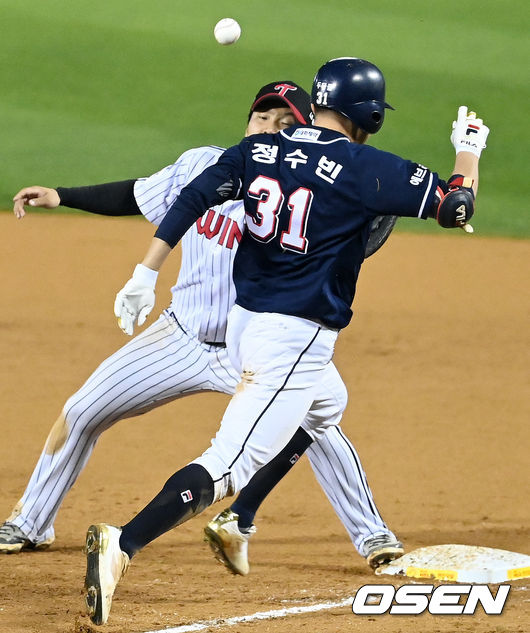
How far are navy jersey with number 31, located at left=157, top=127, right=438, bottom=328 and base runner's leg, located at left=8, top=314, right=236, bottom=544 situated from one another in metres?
0.75

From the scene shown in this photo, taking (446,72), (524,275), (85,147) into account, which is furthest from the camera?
(446,72)

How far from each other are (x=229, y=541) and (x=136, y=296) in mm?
1140

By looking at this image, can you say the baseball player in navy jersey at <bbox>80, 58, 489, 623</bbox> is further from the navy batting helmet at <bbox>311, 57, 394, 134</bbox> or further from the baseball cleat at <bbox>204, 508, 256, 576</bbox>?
the baseball cleat at <bbox>204, 508, 256, 576</bbox>

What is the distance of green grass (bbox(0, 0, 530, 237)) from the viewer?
12.2m

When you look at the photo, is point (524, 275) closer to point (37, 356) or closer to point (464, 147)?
point (37, 356)

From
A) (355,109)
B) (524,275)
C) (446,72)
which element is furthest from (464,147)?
(446,72)

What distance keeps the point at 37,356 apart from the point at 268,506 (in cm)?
245

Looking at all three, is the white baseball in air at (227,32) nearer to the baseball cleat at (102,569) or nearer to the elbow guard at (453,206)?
the elbow guard at (453,206)

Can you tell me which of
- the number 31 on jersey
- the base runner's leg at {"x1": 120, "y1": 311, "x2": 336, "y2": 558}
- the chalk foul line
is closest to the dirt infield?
the chalk foul line

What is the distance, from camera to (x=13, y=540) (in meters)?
4.34

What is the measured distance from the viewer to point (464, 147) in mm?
3627

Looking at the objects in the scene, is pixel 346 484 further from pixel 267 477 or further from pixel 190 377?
pixel 190 377

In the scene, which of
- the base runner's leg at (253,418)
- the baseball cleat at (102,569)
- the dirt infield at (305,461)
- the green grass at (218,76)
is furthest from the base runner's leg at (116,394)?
the green grass at (218,76)

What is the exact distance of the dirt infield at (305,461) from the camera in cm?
377
